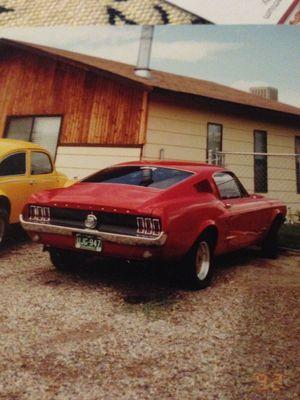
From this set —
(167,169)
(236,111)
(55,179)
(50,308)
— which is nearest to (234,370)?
(50,308)

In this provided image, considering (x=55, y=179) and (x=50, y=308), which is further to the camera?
(x=55, y=179)

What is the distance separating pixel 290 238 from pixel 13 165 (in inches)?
215

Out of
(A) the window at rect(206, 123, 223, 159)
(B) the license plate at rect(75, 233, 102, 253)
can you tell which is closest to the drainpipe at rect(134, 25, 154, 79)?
(A) the window at rect(206, 123, 223, 159)

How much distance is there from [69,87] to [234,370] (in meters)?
10.4

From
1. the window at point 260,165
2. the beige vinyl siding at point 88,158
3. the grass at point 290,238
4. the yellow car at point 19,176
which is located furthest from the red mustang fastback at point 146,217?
the window at point 260,165

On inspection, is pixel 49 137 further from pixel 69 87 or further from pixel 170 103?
pixel 170 103

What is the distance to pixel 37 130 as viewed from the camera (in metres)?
12.3

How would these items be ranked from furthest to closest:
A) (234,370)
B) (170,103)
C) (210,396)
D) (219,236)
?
(170,103)
(219,236)
(234,370)
(210,396)

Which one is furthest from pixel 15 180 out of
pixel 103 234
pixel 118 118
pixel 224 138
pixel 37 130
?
pixel 224 138

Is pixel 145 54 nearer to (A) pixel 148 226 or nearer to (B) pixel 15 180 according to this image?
(B) pixel 15 180

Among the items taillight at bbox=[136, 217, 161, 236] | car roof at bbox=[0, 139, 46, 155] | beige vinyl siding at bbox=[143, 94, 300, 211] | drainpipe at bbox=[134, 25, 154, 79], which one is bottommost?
taillight at bbox=[136, 217, 161, 236]

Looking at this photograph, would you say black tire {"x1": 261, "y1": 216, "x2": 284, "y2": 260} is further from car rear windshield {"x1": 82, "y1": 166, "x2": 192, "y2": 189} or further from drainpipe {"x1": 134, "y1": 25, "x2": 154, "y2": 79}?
drainpipe {"x1": 134, "y1": 25, "x2": 154, "y2": 79}

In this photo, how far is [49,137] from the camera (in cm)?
1209

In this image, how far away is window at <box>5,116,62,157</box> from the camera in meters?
12.0
